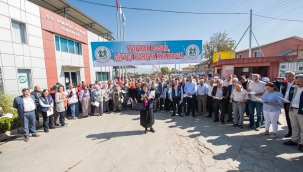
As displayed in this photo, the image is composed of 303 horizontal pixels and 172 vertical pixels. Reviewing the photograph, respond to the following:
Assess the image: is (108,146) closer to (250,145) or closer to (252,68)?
(250,145)

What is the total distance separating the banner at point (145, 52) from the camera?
7.89 m

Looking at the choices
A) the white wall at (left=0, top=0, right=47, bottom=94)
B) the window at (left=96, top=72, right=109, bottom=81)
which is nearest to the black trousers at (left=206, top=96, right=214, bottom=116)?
the white wall at (left=0, top=0, right=47, bottom=94)

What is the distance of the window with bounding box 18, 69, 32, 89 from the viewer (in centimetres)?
816

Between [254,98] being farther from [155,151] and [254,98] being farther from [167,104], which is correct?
[155,151]

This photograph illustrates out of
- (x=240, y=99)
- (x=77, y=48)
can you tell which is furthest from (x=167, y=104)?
(x=77, y=48)

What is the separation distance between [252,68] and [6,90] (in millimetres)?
19752

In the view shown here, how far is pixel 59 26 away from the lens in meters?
11.2

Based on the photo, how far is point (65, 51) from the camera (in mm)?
12203

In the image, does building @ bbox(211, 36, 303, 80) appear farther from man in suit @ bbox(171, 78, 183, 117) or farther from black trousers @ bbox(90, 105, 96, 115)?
black trousers @ bbox(90, 105, 96, 115)

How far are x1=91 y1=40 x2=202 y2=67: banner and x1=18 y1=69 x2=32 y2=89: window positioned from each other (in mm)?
4720

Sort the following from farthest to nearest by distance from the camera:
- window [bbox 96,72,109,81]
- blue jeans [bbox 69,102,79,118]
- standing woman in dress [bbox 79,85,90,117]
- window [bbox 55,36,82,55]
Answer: window [bbox 96,72,109,81]
window [bbox 55,36,82,55]
standing woman in dress [bbox 79,85,90,117]
blue jeans [bbox 69,102,79,118]

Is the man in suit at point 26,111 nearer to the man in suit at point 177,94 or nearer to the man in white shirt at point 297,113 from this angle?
the man in suit at point 177,94

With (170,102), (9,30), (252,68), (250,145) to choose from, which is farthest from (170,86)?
(252,68)

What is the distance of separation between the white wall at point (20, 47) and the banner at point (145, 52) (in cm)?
460
